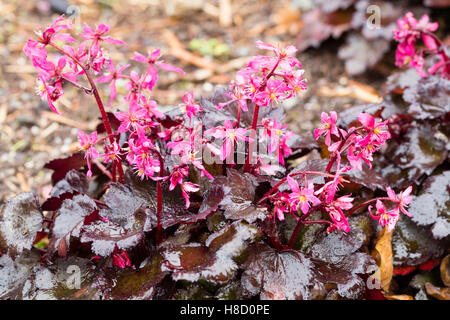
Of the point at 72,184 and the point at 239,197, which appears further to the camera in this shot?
the point at 72,184

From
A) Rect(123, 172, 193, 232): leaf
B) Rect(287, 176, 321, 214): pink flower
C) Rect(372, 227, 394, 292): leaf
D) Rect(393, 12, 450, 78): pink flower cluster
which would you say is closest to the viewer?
Rect(287, 176, 321, 214): pink flower

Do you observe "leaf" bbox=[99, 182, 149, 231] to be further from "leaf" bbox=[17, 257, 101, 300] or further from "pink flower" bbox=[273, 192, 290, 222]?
"pink flower" bbox=[273, 192, 290, 222]

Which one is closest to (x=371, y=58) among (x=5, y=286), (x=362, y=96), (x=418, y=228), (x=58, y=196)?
(x=362, y=96)

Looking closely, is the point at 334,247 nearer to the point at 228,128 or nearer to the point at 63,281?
the point at 228,128

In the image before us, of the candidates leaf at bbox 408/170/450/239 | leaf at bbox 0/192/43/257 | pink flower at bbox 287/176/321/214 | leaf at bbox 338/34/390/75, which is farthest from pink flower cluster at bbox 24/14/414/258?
leaf at bbox 338/34/390/75

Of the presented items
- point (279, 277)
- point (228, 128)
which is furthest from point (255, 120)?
point (279, 277)

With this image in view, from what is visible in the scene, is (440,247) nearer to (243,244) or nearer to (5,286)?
(243,244)
